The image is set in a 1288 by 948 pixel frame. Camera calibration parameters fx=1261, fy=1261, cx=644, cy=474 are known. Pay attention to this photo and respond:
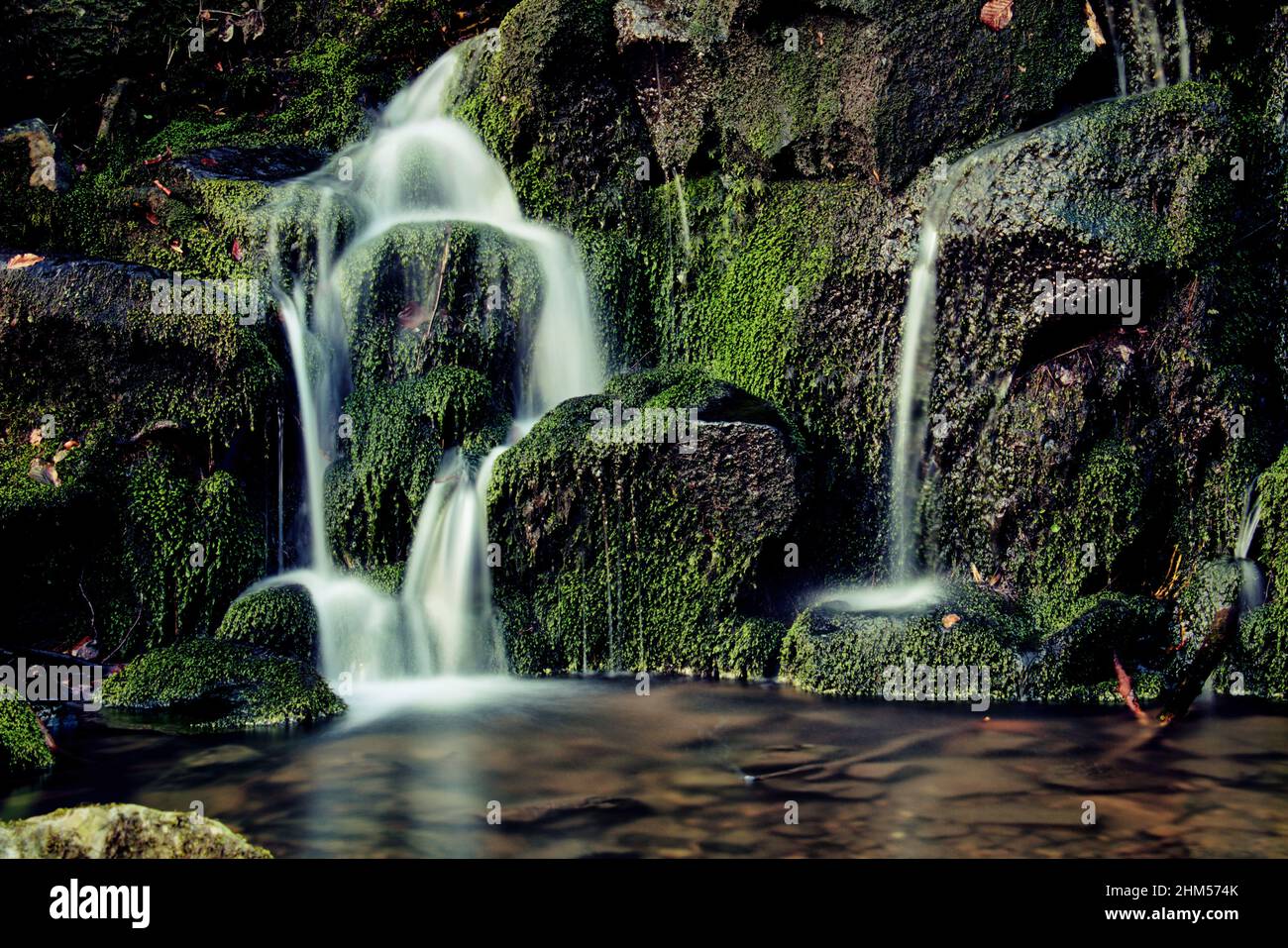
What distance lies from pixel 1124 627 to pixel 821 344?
3.03 meters

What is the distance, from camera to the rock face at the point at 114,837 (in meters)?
3.52

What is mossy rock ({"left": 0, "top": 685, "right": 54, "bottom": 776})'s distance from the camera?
5902 mm

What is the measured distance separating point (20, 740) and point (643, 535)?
399cm

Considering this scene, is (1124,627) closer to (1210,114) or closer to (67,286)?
(1210,114)

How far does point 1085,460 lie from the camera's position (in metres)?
8.23

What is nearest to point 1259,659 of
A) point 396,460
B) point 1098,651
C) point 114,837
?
point 1098,651

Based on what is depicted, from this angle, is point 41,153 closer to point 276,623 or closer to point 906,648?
point 276,623

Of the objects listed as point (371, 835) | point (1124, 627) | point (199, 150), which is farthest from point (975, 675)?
point (199, 150)

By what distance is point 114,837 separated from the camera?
353 centimetres

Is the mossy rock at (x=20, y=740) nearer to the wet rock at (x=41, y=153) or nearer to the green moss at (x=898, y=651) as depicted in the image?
the green moss at (x=898, y=651)

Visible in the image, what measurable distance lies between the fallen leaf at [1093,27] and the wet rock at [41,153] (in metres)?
8.34

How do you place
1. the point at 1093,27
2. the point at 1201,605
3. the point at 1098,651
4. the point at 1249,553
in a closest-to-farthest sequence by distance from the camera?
the point at 1098,651, the point at 1201,605, the point at 1249,553, the point at 1093,27

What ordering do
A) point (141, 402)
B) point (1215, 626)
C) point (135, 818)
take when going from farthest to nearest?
point (141, 402)
point (1215, 626)
point (135, 818)

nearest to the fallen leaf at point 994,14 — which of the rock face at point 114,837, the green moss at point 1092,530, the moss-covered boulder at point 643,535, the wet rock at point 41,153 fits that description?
the green moss at point 1092,530
